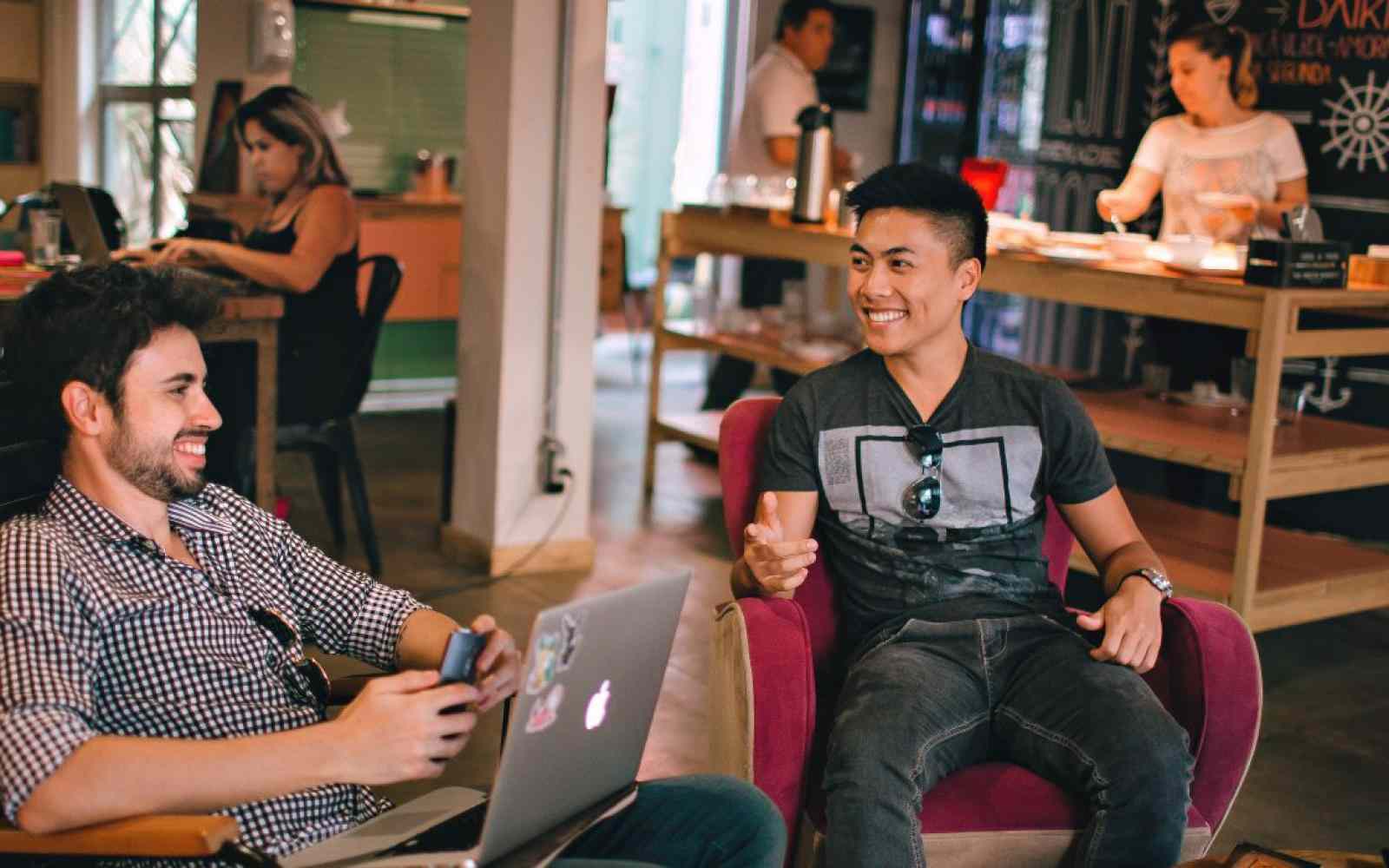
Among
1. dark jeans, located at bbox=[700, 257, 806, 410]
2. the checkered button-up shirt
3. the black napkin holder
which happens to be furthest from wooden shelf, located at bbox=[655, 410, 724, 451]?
the checkered button-up shirt

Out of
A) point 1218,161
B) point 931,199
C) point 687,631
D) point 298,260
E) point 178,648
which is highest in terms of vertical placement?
point 1218,161

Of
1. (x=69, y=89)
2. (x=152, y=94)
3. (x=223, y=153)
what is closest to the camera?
(x=223, y=153)

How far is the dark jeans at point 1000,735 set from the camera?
7.02 ft

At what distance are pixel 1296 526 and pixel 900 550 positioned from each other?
3.80 meters

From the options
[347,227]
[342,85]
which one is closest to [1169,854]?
[347,227]

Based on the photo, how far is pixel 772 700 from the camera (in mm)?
2279

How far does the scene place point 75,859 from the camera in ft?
5.49

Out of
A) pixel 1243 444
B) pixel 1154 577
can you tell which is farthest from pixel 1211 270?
pixel 1154 577

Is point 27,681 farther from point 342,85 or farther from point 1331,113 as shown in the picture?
point 342,85

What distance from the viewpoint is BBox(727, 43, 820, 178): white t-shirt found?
231 inches

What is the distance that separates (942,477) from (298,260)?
245cm

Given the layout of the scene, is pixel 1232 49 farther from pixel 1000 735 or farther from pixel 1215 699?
pixel 1000 735

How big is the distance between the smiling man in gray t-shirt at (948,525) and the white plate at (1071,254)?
5.34 feet

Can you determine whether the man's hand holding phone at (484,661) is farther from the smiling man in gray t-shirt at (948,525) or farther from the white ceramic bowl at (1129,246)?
the white ceramic bowl at (1129,246)
